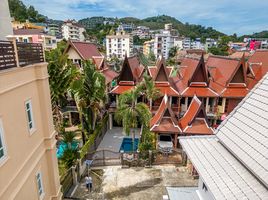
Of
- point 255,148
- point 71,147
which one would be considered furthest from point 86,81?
point 255,148

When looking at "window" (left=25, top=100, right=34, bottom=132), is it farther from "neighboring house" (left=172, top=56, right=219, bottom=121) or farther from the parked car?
"neighboring house" (left=172, top=56, right=219, bottom=121)

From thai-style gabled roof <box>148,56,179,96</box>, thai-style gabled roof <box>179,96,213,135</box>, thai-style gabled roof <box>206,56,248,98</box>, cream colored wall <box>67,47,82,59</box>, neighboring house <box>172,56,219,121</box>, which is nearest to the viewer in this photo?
thai-style gabled roof <box>179,96,213,135</box>

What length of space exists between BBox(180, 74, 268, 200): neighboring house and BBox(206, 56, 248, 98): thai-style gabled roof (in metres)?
13.6

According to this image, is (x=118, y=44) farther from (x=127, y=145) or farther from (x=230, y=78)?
(x=127, y=145)

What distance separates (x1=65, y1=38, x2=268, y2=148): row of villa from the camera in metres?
18.9

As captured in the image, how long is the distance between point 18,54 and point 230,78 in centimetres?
2177

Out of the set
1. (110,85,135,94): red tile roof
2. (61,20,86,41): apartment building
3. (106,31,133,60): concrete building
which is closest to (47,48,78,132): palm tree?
(110,85,135,94): red tile roof

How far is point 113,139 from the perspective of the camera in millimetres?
22562

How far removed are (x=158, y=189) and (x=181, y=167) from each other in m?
3.52

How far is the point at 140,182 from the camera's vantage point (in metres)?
14.7

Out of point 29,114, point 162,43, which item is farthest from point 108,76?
point 162,43

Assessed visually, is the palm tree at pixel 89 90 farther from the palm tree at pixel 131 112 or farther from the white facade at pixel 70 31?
the white facade at pixel 70 31

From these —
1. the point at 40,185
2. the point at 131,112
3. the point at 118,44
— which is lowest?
the point at 40,185

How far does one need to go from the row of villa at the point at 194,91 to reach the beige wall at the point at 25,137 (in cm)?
1101
